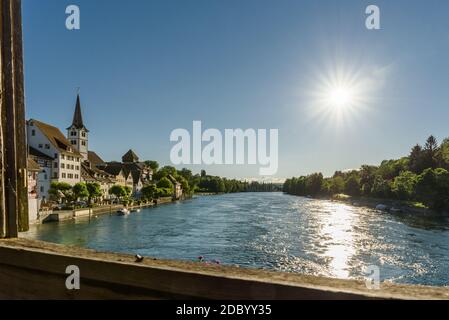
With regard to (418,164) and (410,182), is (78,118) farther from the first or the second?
(418,164)

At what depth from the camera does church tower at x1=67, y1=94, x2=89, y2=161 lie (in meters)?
87.7

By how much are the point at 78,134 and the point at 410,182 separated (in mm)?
74671

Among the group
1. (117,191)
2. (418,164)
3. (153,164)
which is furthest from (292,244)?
(153,164)

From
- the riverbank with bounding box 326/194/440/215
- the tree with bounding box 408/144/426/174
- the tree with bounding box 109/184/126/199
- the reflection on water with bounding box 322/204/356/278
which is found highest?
the tree with bounding box 408/144/426/174

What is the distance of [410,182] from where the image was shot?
259 ft

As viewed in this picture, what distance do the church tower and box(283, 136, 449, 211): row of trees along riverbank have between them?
71762mm

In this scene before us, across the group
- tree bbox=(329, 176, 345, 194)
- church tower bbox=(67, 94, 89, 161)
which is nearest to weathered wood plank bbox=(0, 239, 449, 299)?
church tower bbox=(67, 94, 89, 161)

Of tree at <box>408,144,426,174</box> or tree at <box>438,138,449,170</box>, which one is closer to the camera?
tree at <box>438,138,449,170</box>

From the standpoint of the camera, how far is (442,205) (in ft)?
209

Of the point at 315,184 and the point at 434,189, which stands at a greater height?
the point at 434,189

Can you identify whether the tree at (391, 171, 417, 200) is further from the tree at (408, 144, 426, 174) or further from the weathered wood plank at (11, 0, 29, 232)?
the weathered wood plank at (11, 0, 29, 232)

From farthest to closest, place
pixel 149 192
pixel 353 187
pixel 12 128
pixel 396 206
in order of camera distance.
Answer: pixel 353 187 < pixel 149 192 < pixel 396 206 < pixel 12 128

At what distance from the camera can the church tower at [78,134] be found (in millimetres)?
87656

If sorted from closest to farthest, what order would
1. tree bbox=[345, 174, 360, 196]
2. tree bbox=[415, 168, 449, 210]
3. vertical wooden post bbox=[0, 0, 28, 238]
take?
1. vertical wooden post bbox=[0, 0, 28, 238]
2. tree bbox=[415, 168, 449, 210]
3. tree bbox=[345, 174, 360, 196]
